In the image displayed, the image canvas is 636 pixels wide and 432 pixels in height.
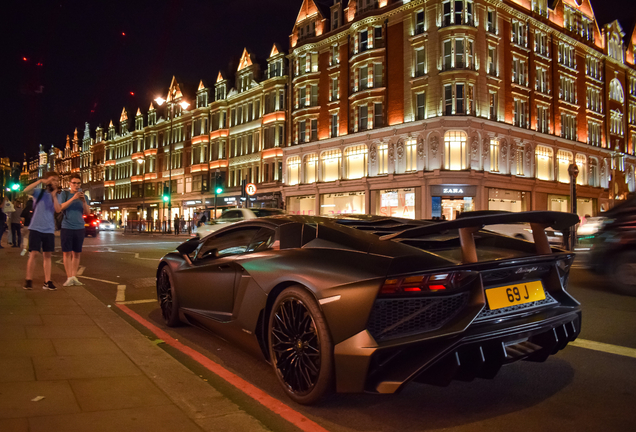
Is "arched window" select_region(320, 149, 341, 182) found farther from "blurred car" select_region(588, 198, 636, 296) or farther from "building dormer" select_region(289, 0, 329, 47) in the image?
"blurred car" select_region(588, 198, 636, 296)

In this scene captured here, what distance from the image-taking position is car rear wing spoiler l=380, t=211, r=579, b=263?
287 cm

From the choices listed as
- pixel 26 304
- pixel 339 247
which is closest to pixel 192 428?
pixel 339 247

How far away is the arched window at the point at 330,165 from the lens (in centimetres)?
3888

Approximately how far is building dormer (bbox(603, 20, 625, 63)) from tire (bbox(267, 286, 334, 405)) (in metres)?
52.0

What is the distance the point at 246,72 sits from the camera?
159 feet

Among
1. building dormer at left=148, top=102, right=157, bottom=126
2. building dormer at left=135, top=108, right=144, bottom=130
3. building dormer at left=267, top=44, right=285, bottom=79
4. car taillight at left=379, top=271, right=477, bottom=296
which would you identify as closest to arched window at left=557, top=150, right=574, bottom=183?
building dormer at left=267, top=44, right=285, bottom=79

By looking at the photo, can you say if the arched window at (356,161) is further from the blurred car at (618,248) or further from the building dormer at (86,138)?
the building dormer at (86,138)

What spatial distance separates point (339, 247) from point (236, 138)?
4793 centimetres

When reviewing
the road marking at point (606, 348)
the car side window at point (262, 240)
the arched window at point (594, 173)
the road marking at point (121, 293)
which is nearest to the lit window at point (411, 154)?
the arched window at point (594, 173)

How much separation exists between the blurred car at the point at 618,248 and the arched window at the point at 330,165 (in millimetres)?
31293

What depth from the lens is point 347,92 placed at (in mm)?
38000

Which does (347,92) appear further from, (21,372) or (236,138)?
(21,372)

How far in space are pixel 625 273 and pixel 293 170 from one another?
36587mm

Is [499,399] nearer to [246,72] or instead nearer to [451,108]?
[451,108]
